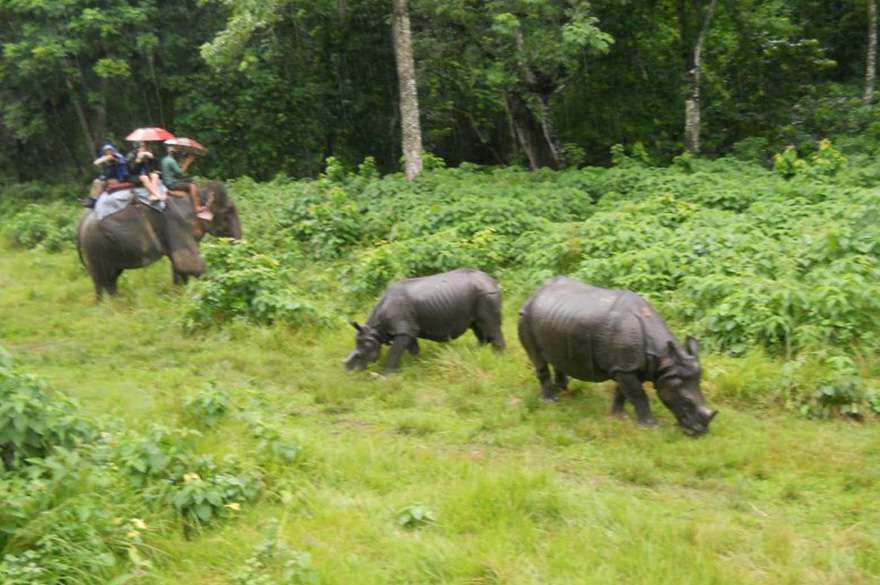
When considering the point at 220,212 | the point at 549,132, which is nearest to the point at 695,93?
the point at 549,132

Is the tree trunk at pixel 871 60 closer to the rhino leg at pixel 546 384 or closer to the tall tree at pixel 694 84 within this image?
the tall tree at pixel 694 84

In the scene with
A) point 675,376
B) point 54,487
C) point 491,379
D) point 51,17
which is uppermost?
point 51,17

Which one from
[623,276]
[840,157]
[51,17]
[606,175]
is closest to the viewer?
[623,276]

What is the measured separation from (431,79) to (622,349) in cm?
1673

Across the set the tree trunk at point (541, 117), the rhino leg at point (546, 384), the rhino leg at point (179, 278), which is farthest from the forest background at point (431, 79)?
the rhino leg at point (546, 384)

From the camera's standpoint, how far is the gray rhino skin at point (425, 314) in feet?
32.1

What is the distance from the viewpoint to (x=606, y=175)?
54.0ft

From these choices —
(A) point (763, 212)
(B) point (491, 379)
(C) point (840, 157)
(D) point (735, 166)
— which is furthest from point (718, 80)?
(B) point (491, 379)

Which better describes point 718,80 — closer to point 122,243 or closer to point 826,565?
point 122,243

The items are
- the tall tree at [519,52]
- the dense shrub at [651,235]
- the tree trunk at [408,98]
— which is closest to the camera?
the dense shrub at [651,235]

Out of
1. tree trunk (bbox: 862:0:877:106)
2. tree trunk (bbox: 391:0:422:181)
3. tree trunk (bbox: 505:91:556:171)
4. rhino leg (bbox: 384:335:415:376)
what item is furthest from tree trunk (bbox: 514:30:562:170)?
rhino leg (bbox: 384:335:415:376)

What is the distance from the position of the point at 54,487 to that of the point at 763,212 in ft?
34.1

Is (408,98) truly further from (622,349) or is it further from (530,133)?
(622,349)

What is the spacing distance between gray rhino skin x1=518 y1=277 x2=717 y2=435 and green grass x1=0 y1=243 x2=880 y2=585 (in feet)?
1.00
